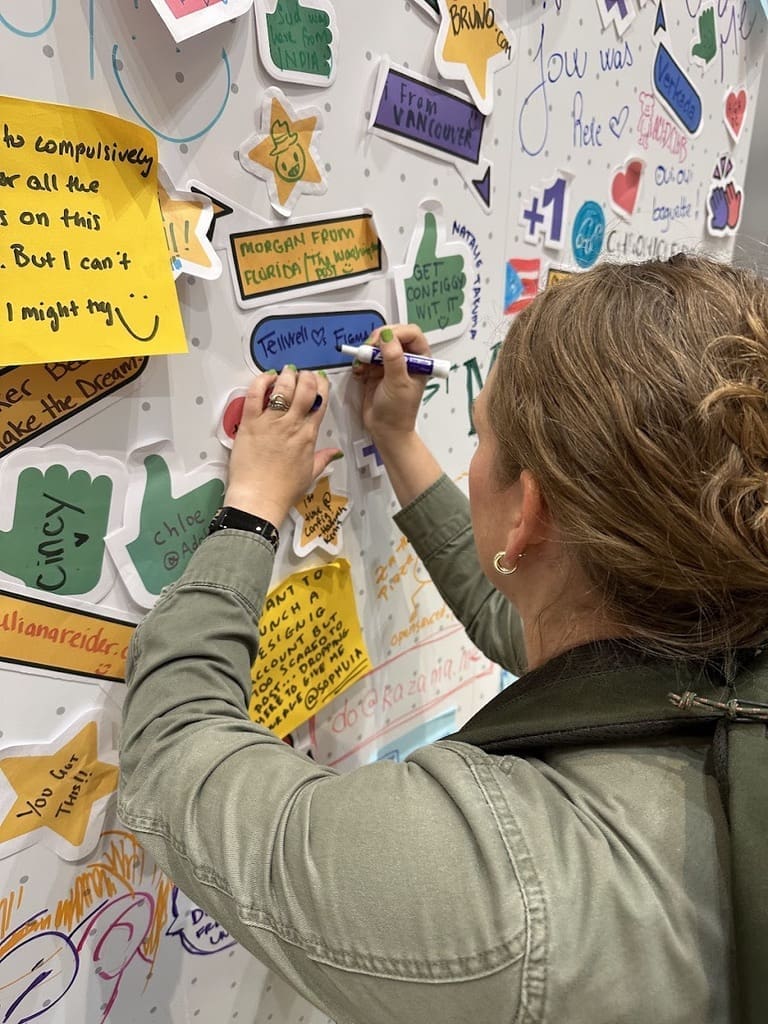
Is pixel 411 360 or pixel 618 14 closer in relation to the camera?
pixel 411 360

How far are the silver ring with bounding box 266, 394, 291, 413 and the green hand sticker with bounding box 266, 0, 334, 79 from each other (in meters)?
0.23

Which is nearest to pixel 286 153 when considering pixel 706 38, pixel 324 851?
pixel 324 851

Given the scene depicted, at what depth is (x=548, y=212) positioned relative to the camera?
34.1 inches

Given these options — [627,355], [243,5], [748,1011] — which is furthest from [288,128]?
[748,1011]

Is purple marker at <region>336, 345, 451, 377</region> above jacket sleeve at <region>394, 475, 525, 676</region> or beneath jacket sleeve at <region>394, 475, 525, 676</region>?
above

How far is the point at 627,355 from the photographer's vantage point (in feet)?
1.42

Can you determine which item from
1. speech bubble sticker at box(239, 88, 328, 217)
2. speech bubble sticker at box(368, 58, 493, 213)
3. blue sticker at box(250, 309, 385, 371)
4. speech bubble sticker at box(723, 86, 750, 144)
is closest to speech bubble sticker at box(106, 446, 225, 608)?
blue sticker at box(250, 309, 385, 371)

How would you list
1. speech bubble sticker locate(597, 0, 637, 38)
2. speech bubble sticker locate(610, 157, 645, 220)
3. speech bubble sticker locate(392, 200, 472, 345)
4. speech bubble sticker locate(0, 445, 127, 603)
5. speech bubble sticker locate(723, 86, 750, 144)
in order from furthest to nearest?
speech bubble sticker locate(723, 86, 750, 144) → speech bubble sticker locate(610, 157, 645, 220) → speech bubble sticker locate(597, 0, 637, 38) → speech bubble sticker locate(392, 200, 472, 345) → speech bubble sticker locate(0, 445, 127, 603)

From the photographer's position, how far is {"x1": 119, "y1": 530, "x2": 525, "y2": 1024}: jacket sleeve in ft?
1.28

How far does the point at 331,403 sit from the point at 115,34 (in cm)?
31

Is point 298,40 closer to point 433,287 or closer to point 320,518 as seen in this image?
point 433,287

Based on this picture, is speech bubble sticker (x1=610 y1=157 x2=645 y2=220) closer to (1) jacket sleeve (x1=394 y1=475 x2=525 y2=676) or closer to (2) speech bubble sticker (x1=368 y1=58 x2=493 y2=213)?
(2) speech bubble sticker (x1=368 y1=58 x2=493 y2=213)

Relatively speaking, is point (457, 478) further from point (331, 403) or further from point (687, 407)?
point (687, 407)

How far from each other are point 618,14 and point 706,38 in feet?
0.87
